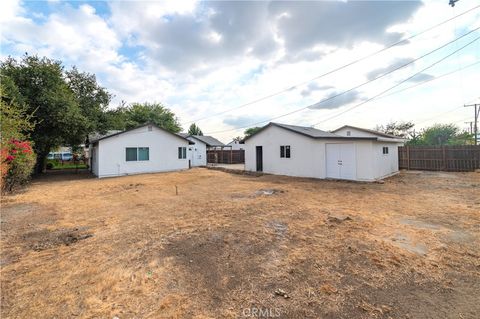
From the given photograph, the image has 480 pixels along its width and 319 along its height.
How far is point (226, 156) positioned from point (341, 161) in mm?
18743

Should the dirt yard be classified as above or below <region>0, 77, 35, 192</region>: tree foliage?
below

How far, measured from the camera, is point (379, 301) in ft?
8.64

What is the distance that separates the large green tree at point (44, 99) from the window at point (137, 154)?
354cm

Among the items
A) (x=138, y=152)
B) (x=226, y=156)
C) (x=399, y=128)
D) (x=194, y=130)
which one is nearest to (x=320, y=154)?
(x=138, y=152)

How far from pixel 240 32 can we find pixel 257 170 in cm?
957

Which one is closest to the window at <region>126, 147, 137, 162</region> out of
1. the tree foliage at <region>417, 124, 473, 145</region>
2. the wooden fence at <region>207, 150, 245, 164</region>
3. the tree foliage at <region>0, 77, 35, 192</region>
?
the tree foliage at <region>0, 77, 35, 192</region>

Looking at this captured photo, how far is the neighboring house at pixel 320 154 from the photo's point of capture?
12.7 metres

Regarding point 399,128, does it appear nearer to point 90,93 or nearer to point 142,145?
point 142,145

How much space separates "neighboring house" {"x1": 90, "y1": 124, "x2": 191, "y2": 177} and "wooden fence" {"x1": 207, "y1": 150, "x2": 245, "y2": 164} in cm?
963

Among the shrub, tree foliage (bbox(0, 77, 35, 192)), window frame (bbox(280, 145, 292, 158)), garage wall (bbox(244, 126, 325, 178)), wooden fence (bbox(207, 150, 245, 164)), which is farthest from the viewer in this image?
wooden fence (bbox(207, 150, 245, 164))

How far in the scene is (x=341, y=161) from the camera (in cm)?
1343

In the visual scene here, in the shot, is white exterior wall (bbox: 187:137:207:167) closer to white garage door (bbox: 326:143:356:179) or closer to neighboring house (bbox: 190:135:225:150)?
neighboring house (bbox: 190:135:225:150)

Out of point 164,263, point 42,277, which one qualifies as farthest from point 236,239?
point 42,277

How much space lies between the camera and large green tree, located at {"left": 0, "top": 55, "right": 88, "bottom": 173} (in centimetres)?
1463
